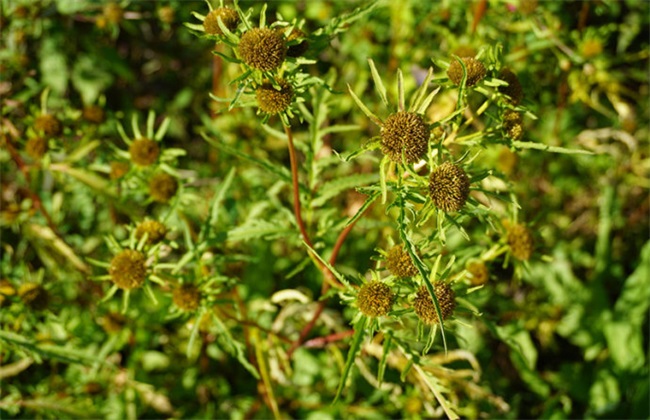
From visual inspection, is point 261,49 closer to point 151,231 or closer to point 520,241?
point 151,231

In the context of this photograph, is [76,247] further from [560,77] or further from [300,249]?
[560,77]

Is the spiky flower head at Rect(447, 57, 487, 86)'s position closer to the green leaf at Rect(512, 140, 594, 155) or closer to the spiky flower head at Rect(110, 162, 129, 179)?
the green leaf at Rect(512, 140, 594, 155)

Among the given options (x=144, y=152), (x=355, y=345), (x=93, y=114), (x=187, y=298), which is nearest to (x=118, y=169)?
(x=144, y=152)

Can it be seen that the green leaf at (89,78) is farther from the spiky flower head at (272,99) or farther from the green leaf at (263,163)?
the spiky flower head at (272,99)

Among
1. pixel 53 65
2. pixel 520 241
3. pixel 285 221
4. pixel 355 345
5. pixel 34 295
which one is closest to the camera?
pixel 355 345

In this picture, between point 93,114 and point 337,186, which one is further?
point 93,114

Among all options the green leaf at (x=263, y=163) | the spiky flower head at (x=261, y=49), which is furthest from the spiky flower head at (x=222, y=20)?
the green leaf at (x=263, y=163)
